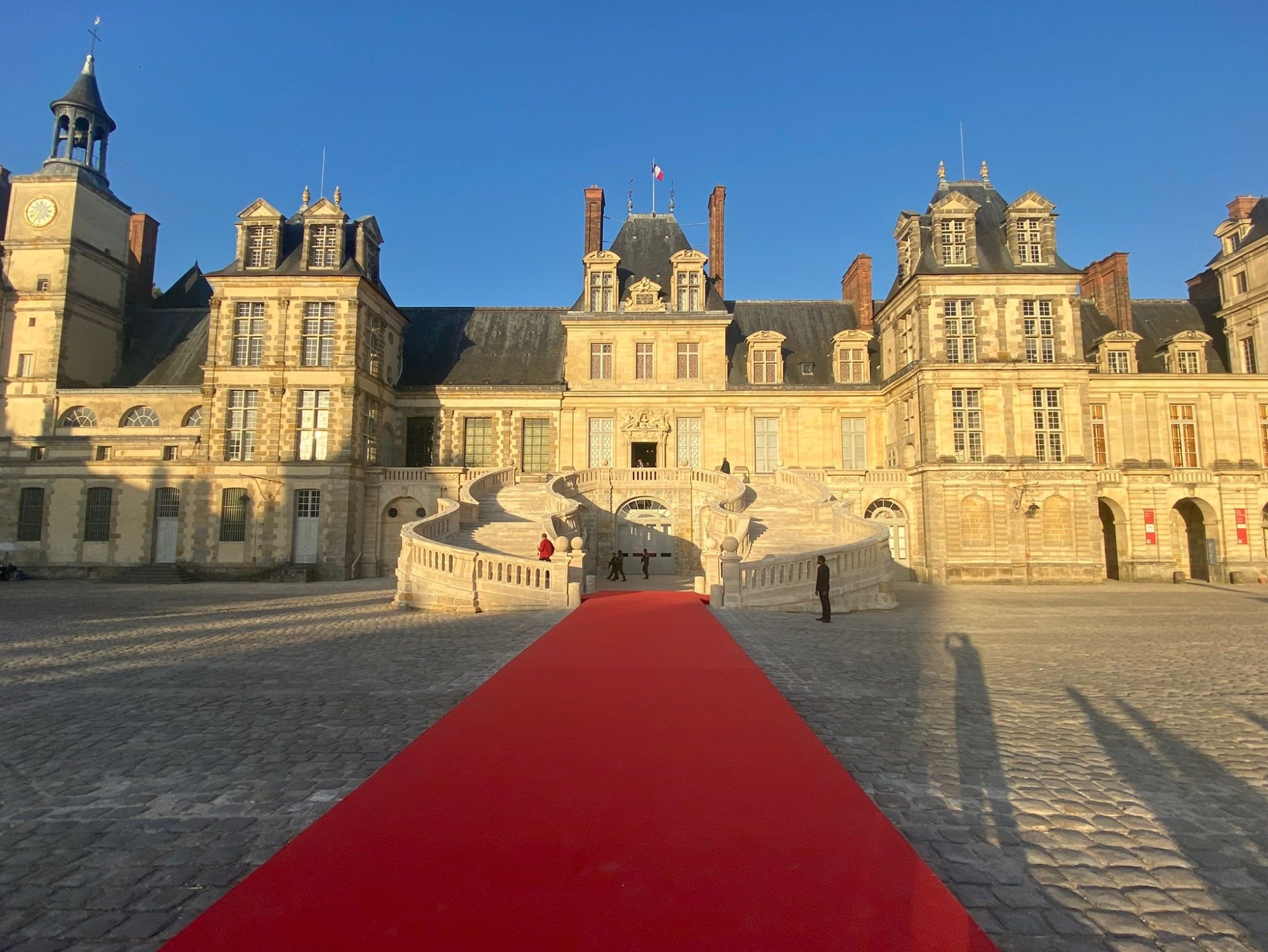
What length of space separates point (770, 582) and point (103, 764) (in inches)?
508

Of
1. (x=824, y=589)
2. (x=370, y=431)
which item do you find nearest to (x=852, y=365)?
(x=824, y=589)

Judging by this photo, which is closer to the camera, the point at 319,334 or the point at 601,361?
the point at 319,334

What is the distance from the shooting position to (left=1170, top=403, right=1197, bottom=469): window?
32219 mm

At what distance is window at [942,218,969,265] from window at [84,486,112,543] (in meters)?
37.1

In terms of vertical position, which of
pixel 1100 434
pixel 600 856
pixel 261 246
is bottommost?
pixel 600 856

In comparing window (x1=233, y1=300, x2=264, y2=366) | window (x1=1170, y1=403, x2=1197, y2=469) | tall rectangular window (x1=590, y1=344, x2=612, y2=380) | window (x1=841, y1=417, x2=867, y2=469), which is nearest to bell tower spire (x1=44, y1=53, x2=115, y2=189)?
window (x1=233, y1=300, x2=264, y2=366)

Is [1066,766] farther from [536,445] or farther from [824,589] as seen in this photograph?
[536,445]

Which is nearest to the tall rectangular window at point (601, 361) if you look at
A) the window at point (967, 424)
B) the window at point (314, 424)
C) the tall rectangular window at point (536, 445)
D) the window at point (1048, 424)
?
the tall rectangular window at point (536, 445)

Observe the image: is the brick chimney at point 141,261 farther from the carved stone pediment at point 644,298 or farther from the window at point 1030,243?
the window at point 1030,243

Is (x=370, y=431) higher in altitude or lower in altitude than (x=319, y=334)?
lower

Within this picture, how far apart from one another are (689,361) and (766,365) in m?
3.85

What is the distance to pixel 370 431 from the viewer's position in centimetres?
3036

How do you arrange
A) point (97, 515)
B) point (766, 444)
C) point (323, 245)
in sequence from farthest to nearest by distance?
point (766, 444)
point (323, 245)
point (97, 515)

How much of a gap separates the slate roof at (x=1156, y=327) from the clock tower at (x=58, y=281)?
47.2 metres
